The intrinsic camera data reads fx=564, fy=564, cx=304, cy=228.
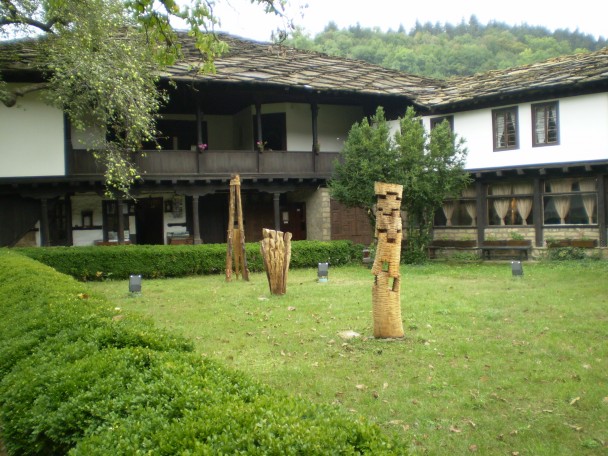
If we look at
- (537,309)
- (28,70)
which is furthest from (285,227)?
(537,309)

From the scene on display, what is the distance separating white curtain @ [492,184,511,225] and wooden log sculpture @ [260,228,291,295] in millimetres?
11940

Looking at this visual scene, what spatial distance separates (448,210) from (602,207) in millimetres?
5584

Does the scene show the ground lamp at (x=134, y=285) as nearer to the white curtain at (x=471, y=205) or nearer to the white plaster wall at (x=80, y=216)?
the white plaster wall at (x=80, y=216)

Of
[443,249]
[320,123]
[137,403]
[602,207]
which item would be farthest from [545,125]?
[137,403]

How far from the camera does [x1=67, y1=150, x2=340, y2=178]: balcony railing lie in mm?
18797

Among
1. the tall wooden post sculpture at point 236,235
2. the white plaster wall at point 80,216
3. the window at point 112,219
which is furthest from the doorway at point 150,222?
the tall wooden post sculpture at point 236,235

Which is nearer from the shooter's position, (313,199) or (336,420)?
(336,420)

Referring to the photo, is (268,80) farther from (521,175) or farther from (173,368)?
(173,368)

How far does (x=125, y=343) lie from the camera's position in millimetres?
4305

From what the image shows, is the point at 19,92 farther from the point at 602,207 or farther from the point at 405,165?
the point at 602,207

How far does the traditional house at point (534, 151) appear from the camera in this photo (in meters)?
18.4

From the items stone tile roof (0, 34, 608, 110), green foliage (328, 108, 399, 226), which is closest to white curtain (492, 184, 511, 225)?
stone tile roof (0, 34, 608, 110)

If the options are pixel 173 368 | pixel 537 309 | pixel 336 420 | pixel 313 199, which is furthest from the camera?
pixel 313 199

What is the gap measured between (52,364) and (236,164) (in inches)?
678
